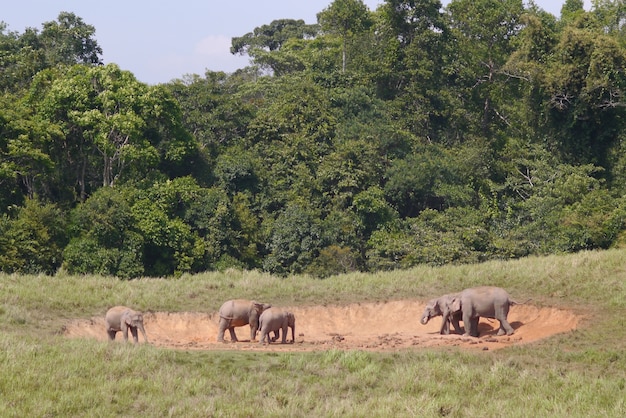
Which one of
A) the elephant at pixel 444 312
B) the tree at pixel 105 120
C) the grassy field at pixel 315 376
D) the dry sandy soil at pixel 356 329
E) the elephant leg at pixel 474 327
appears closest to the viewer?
the grassy field at pixel 315 376

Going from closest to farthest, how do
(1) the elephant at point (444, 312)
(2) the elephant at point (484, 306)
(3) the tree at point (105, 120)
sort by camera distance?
(2) the elephant at point (484, 306)
(1) the elephant at point (444, 312)
(3) the tree at point (105, 120)

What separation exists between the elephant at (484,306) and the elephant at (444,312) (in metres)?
0.24

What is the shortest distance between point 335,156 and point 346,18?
15034 mm

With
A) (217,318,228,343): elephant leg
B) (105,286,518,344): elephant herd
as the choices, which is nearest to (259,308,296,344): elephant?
(105,286,518,344): elephant herd

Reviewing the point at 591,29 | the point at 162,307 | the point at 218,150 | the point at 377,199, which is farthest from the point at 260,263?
the point at 591,29

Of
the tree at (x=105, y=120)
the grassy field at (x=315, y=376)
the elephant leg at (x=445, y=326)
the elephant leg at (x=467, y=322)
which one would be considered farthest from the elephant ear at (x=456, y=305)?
the tree at (x=105, y=120)

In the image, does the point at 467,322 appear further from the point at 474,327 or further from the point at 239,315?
the point at 239,315

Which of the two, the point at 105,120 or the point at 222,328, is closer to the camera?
the point at 222,328

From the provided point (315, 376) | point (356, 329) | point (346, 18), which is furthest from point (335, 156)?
point (315, 376)

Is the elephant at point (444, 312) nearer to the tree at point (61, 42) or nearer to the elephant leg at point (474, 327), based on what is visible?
the elephant leg at point (474, 327)

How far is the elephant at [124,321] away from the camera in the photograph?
20.3m

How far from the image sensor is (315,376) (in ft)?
52.3

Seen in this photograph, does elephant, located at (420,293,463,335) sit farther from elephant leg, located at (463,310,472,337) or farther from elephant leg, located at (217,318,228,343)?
elephant leg, located at (217,318,228,343)

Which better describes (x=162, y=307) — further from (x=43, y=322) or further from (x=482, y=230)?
(x=482, y=230)
